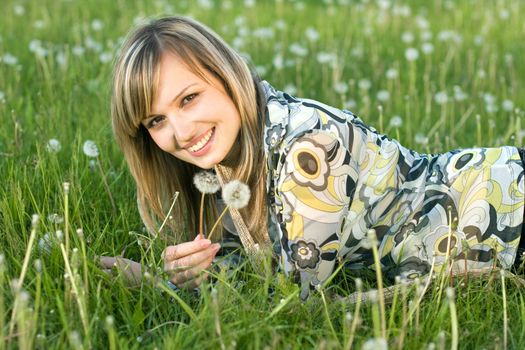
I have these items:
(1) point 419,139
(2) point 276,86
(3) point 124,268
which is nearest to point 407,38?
(2) point 276,86

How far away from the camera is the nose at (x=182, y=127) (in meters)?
2.26

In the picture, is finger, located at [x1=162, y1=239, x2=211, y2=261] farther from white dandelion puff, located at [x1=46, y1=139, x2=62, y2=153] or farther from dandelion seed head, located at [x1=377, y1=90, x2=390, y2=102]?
dandelion seed head, located at [x1=377, y1=90, x2=390, y2=102]

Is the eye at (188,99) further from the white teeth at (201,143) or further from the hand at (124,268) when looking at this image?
the hand at (124,268)

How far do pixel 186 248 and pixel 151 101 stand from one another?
0.40 meters

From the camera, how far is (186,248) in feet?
7.15

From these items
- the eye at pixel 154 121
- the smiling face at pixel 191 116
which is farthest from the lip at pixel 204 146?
the eye at pixel 154 121

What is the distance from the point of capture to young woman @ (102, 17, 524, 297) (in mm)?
2182

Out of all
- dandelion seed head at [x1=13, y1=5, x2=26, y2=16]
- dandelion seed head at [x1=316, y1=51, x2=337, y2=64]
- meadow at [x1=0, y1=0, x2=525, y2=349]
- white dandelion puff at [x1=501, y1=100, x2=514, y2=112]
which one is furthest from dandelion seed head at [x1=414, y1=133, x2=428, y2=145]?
dandelion seed head at [x1=13, y1=5, x2=26, y2=16]

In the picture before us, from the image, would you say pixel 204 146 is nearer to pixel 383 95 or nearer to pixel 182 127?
pixel 182 127

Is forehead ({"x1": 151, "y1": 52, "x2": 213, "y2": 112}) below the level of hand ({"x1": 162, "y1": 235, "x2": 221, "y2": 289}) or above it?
above

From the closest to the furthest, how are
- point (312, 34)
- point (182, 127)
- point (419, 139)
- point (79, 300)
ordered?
point (79, 300)
point (182, 127)
point (419, 139)
point (312, 34)

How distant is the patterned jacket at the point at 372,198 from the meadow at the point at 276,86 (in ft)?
0.32

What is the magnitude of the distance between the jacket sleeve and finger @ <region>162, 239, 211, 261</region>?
0.21 meters

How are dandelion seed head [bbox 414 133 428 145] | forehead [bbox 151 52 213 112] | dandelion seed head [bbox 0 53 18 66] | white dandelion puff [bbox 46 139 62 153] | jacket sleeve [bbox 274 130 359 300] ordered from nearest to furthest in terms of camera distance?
jacket sleeve [bbox 274 130 359 300] → forehead [bbox 151 52 213 112] → white dandelion puff [bbox 46 139 62 153] → dandelion seed head [bbox 414 133 428 145] → dandelion seed head [bbox 0 53 18 66]
